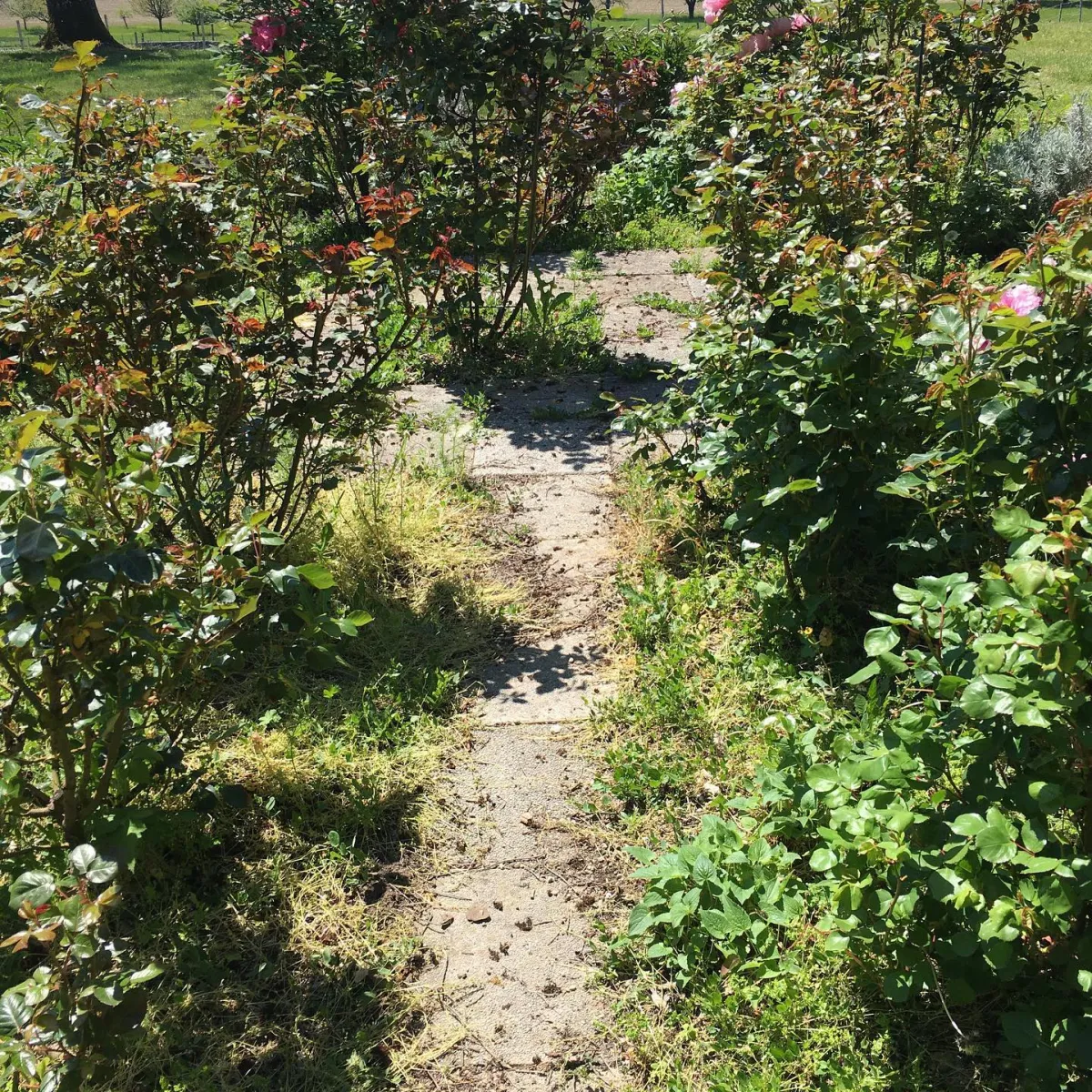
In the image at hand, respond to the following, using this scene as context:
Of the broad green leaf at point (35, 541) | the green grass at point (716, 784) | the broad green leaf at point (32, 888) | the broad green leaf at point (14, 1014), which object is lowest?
the green grass at point (716, 784)

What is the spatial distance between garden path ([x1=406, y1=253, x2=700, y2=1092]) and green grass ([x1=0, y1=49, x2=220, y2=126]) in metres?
12.1

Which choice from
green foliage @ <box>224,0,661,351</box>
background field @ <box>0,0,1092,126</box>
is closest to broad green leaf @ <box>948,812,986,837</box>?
green foliage @ <box>224,0,661,351</box>

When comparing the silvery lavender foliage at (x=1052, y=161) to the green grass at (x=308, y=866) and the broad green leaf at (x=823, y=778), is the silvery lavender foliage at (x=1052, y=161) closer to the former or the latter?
the green grass at (x=308, y=866)

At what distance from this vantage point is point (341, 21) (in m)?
6.62

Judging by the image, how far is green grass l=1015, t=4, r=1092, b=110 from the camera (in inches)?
529

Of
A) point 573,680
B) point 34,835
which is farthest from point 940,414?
point 34,835

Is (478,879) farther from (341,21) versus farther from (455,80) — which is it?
(341,21)

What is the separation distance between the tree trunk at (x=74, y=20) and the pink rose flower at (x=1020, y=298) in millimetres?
24614

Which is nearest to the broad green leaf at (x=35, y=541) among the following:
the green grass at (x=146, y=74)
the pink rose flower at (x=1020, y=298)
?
the pink rose flower at (x=1020, y=298)

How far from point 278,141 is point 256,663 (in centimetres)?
188

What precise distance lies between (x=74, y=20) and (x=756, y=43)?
21.5 m

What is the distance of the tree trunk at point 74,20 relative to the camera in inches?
869

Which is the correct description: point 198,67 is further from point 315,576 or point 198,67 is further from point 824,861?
point 824,861

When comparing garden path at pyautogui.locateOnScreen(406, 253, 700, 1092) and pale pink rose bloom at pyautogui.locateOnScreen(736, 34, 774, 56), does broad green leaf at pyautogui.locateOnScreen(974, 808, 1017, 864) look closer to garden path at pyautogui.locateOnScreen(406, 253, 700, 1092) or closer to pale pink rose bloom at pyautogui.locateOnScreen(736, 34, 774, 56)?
garden path at pyautogui.locateOnScreen(406, 253, 700, 1092)
